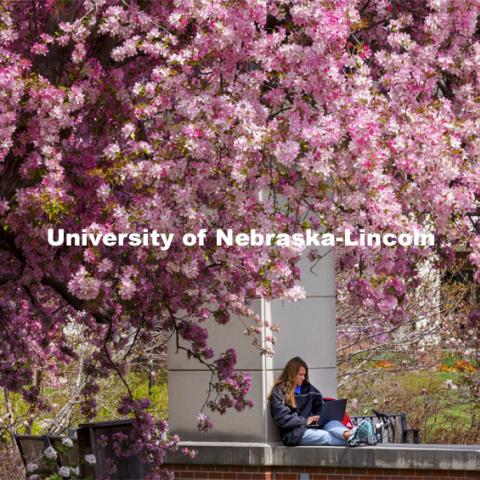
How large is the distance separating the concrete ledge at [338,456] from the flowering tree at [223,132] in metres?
3.55

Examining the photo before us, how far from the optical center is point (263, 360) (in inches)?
456

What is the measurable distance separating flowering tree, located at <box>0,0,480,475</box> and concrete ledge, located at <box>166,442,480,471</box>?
3545mm

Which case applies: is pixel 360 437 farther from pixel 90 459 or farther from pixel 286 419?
pixel 90 459

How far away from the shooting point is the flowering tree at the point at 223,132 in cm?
659

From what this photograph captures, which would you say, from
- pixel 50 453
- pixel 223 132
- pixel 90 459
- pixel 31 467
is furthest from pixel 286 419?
pixel 223 132

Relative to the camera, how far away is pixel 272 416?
11.5 m

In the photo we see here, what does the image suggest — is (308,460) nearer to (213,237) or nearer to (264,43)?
(213,237)

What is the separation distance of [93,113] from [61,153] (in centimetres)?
54

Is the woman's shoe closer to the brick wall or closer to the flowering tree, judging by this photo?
the brick wall

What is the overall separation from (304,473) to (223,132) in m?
5.68

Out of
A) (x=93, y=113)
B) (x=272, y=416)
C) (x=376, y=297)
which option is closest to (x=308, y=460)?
(x=272, y=416)

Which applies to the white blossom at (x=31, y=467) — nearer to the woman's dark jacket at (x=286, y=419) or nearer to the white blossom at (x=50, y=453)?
the white blossom at (x=50, y=453)

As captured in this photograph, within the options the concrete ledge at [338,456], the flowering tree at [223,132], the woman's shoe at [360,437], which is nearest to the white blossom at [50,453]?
the concrete ledge at [338,456]

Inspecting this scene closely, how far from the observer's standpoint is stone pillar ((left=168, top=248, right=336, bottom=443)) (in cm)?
1158
